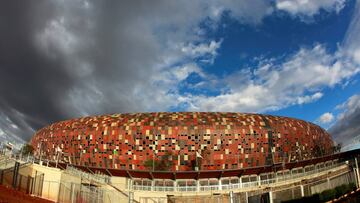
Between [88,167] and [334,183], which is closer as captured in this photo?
[334,183]

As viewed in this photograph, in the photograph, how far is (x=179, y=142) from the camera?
62281 mm

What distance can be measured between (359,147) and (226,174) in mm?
34084

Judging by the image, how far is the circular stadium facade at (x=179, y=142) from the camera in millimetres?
61156

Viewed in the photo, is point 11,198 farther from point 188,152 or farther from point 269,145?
point 269,145

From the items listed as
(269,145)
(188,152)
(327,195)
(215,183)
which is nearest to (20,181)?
(327,195)

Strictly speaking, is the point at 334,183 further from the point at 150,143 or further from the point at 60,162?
the point at 60,162

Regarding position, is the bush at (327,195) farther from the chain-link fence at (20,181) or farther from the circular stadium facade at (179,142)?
the circular stadium facade at (179,142)

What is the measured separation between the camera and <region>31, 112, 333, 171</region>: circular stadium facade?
61.2 meters

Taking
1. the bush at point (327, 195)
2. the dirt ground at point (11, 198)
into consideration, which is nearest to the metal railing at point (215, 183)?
the bush at point (327, 195)

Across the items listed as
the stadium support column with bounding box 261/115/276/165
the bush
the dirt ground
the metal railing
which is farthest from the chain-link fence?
the stadium support column with bounding box 261/115/276/165

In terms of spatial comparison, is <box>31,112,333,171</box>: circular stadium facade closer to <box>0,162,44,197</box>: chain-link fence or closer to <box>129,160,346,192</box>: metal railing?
<box>129,160,346,192</box>: metal railing

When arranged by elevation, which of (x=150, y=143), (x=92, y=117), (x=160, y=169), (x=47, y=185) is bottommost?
(x=47, y=185)

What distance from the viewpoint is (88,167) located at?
205 feet

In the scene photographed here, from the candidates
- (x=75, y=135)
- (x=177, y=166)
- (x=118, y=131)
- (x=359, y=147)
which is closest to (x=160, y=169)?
(x=177, y=166)
